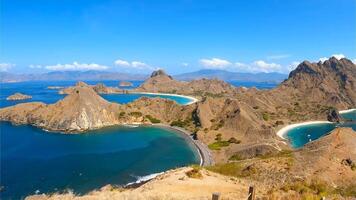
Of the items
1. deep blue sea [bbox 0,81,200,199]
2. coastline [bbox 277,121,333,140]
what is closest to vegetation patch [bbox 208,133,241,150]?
deep blue sea [bbox 0,81,200,199]

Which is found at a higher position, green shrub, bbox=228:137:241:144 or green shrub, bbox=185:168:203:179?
green shrub, bbox=185:168:203:179

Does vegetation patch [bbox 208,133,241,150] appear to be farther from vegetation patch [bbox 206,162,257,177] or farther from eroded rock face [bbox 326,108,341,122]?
eroded rock face [bbox 326,108,341,122]

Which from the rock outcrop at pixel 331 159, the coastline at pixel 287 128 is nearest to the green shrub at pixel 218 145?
the coastline at pixel 287 128

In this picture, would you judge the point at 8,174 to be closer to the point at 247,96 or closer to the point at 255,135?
the point at 255,135

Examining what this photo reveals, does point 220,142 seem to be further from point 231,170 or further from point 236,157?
point 231,170

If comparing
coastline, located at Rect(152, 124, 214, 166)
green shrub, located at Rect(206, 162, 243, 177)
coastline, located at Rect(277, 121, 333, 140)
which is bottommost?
coastline, located at Rect(277, 121, 333, 140)

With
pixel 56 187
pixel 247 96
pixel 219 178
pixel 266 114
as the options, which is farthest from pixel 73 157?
pixel 247 96

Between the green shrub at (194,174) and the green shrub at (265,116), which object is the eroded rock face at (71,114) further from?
the green shrub at (194,174)

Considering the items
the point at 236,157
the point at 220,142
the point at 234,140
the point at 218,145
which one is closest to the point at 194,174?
the point at 236,157
